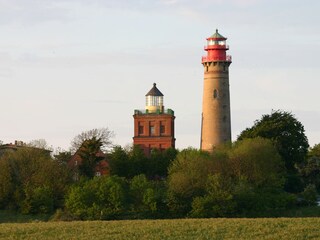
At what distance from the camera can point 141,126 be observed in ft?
318

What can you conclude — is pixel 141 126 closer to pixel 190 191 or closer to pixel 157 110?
pixel 157 110

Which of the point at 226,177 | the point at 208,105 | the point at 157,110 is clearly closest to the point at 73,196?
the point at 226,177

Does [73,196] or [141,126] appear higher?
[141,126]

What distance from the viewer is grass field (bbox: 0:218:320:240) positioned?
3428 centimetres

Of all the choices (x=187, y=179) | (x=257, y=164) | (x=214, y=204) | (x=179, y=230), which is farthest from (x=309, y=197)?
(x=179, y=230)

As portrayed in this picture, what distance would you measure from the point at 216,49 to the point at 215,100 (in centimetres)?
514

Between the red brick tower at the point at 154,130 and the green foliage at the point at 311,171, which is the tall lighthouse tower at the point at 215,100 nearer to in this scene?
the red brick tower at the point at 154,130

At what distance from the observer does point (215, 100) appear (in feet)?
293

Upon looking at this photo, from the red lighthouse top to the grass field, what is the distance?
51.4 meters

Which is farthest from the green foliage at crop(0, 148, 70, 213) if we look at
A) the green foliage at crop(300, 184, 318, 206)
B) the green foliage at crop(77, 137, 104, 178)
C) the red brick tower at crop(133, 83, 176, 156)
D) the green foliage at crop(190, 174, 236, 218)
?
the red brick tower at crop(133, 83, 176, 156)

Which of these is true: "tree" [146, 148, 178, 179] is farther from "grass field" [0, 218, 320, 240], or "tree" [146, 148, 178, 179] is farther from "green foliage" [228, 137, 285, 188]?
"grass field" [0, 218, 320, 240]

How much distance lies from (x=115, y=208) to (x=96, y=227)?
23768 mm

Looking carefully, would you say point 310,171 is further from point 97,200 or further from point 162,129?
point 97,200

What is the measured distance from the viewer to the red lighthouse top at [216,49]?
89938 millimetres
